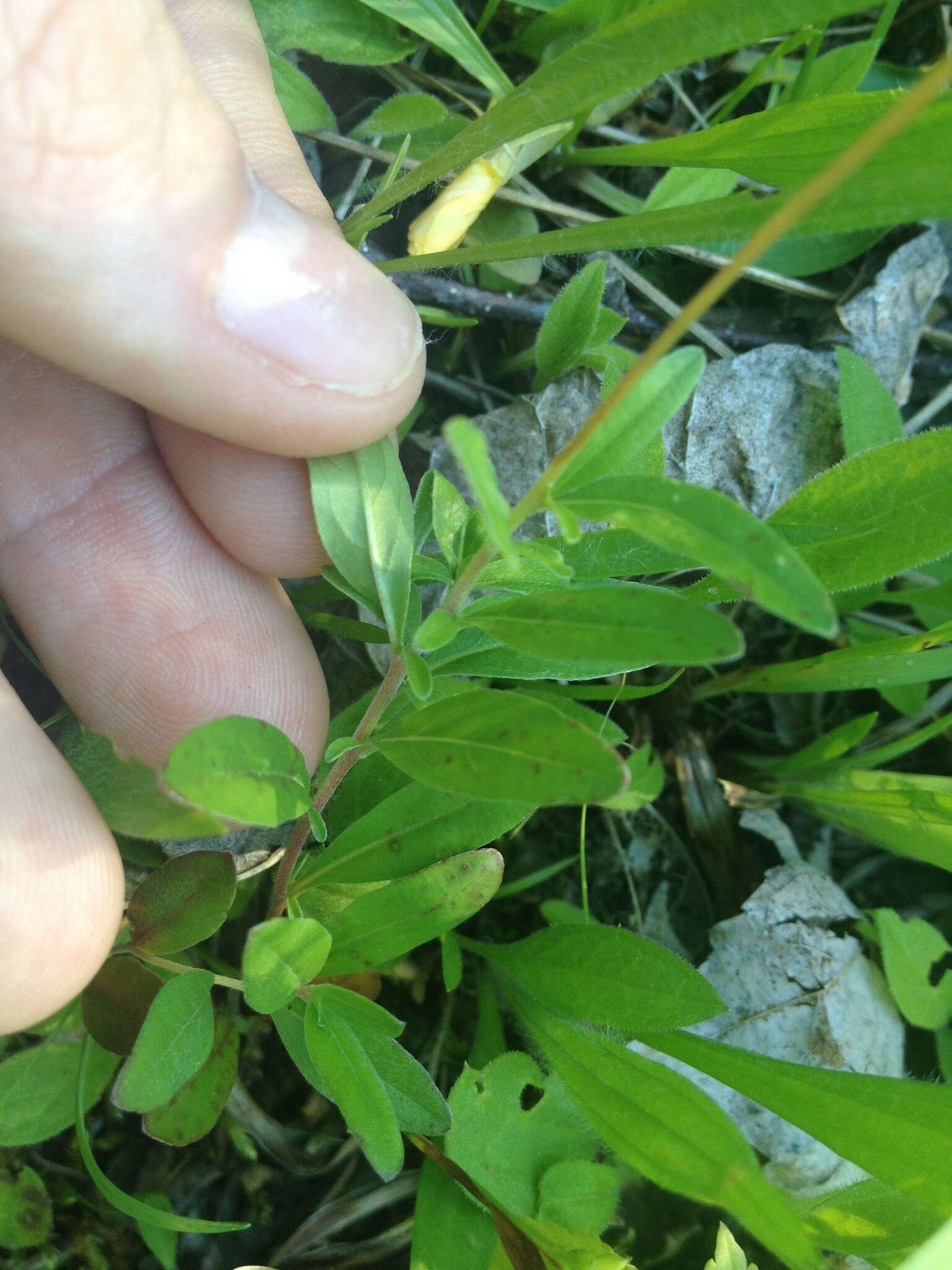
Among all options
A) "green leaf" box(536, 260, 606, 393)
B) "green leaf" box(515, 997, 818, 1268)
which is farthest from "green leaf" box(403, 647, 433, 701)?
"green leaf" box(536, 260, 606, 393)

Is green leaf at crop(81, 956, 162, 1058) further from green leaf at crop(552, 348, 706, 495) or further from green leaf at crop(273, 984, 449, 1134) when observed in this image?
green leaf at crop(552, 348, 706, 495)

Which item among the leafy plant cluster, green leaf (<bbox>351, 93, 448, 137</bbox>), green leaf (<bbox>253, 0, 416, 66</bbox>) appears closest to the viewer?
the leafy plant cluster

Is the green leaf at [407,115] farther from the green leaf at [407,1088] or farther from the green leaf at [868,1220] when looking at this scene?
the green leaf at [868,1220]

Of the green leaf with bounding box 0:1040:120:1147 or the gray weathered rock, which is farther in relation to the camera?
the gray weathered rock

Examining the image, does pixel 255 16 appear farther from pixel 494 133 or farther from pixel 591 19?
pixel 494 133

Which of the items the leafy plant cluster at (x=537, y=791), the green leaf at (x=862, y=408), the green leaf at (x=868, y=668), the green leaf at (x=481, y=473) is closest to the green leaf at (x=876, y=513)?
the leafy plant cluster at (x=537, y=791)

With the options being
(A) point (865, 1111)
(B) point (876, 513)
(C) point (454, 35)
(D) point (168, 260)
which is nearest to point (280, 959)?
(A) point (865, 1111)

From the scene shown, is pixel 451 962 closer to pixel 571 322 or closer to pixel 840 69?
pixel 571 322
